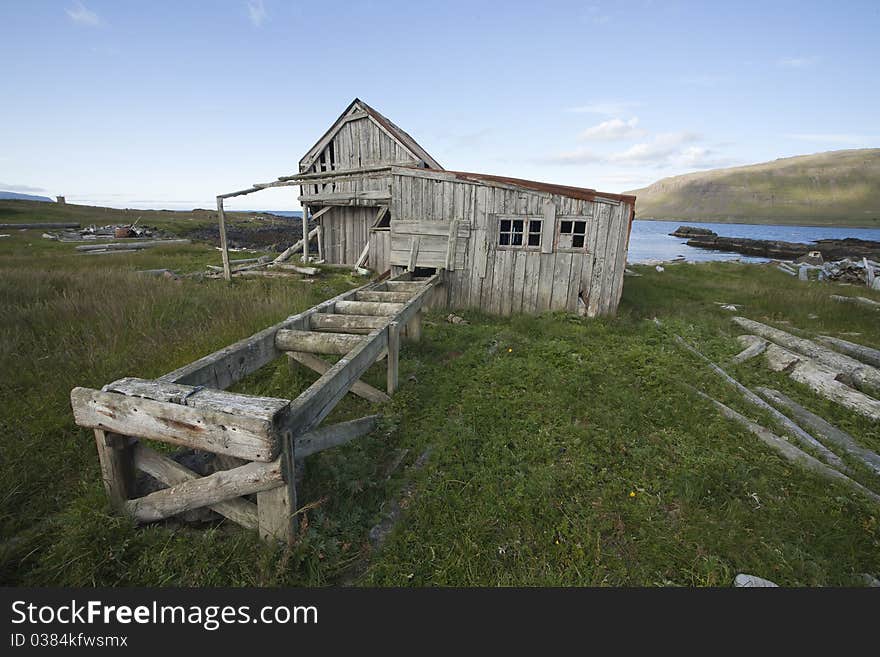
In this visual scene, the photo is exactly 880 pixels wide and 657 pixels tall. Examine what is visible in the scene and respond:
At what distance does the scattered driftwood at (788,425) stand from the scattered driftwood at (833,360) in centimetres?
Result: 206

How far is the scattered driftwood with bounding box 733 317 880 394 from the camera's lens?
255 inches

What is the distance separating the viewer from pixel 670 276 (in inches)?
773

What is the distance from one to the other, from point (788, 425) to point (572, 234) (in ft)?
20.4

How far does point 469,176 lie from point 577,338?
16.9ft

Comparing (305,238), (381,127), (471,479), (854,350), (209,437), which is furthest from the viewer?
(305,238)

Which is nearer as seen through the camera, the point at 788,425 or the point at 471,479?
the point at 471,479

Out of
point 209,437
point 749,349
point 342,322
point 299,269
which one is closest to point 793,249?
point 749,349

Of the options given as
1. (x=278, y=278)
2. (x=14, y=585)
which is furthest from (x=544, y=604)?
(x=278, y=278)

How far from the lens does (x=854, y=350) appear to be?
A: 8.10 m

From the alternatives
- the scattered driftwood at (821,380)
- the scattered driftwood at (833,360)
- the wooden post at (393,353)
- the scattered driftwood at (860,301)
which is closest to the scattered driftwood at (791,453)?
the scattered driftwood at (821,380)

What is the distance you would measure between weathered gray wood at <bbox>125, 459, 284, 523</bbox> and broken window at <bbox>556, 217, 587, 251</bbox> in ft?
30.2

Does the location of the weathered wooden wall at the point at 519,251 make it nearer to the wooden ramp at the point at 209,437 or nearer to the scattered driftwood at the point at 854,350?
the scattered driftwood at the point at 854,350

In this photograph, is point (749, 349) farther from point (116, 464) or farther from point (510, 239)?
point (116, 464)

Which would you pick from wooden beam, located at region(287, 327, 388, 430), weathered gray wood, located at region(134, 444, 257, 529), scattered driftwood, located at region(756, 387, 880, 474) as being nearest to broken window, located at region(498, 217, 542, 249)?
scattered driftwood, located at region(756, 387, 880, 474)
